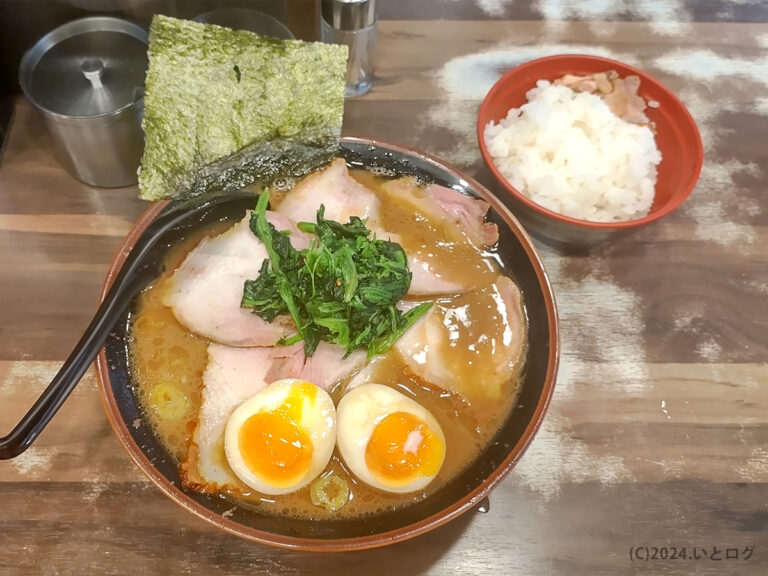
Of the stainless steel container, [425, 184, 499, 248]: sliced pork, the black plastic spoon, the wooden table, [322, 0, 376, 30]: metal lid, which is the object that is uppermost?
[322, 0, 376, 30]: metal lid

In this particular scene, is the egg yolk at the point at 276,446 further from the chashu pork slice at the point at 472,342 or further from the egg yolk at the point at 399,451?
the chashu pork slice at the point at 472,342

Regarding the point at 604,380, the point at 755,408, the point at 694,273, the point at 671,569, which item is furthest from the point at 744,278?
the point at 671,569

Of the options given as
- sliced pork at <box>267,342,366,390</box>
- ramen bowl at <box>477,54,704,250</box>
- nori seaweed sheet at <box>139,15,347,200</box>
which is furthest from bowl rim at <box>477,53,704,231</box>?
sliced pork at <box>267,342,366,390</box>

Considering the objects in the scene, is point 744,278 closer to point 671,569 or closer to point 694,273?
point 694,273

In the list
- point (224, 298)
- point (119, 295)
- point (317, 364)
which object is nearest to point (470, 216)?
point (317, 364)

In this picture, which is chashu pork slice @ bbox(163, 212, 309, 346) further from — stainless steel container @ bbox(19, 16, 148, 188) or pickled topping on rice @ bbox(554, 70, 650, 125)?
pickled topping on rice @ bbox(554, 70, 650, 125)

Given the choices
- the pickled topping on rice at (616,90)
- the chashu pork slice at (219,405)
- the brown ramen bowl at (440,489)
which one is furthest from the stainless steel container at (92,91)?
the pickled topping on rice at (616,90)
